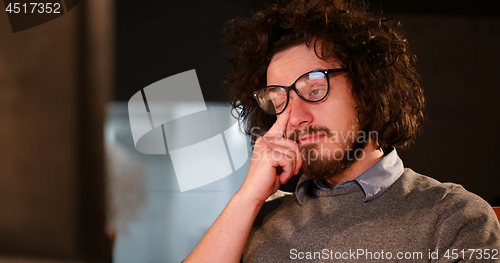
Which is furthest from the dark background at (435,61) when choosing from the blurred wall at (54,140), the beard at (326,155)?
the beard at (326,155)

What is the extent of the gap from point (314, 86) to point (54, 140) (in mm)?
1329

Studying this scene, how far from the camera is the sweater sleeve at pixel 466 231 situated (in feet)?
2.94

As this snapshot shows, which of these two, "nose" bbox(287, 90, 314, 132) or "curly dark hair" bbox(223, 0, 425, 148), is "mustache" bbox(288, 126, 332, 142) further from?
"curly dark hair" bbox(223, 0, 425, 148)

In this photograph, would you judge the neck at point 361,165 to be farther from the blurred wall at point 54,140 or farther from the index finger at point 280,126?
the blurred wall at point 54,140

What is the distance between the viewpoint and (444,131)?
166cm

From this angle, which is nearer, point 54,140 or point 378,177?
point 378,177

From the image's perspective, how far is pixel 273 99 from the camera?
1343 mm

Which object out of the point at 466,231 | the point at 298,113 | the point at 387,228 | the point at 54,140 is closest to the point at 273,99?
the point at 298,113

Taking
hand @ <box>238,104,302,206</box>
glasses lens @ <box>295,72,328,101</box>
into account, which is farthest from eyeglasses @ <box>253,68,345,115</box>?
hand @ <box>238,104,302,206</box>

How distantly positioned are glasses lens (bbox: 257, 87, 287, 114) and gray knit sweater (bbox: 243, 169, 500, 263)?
358 mm

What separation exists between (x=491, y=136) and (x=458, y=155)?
0.61 ft

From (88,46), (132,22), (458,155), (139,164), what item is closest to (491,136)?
(458,155)

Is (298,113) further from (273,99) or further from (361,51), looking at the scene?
(361,51)

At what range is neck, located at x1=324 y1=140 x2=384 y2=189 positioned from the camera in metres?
1.30
